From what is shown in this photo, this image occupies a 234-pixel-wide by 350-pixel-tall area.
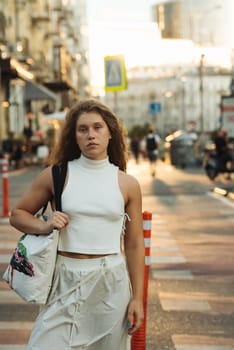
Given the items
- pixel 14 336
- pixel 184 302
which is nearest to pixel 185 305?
pixel 184 302

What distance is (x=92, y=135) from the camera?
12.3ft

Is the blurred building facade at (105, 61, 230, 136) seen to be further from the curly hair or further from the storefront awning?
the curly hair

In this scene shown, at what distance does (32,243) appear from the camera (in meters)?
3.58

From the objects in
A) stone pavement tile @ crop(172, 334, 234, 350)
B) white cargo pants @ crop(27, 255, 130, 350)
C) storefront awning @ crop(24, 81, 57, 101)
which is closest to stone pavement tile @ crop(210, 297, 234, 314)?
stone pavement tile @ crop(172, 334, 234, 350)

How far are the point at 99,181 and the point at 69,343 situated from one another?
683mm

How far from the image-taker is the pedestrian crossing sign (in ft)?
68.9

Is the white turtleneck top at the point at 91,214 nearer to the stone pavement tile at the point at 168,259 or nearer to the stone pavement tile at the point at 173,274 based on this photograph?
the stone pavement tile at the point at 173,274

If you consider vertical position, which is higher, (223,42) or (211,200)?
(223,42)

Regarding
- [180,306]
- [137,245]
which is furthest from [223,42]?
[137,245]

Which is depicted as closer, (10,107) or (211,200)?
(211,200)

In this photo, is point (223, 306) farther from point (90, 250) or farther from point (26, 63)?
point (26, 63)

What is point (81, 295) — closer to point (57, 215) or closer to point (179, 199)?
point (57, 215)

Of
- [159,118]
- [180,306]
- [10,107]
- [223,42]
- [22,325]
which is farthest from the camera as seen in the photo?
[159,118]

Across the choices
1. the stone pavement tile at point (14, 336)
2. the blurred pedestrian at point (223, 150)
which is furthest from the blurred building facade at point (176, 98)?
the stone pavement tile at point (14, 336)
